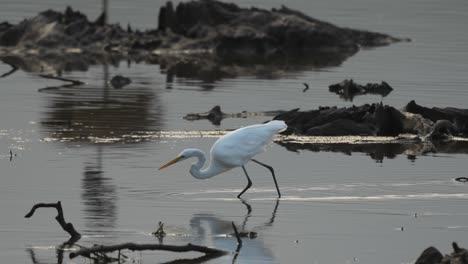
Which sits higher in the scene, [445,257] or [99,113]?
[445,257]

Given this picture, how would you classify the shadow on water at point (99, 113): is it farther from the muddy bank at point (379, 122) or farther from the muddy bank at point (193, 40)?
the muddy bank at point (193, 40)

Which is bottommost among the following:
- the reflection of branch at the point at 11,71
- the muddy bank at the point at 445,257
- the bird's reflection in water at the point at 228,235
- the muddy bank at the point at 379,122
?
the reflection of branch at the point at 11,71

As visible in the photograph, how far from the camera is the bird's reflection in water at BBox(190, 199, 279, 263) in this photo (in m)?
13.1

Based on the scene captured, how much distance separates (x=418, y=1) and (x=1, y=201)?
4390cm

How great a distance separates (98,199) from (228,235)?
2.54 m

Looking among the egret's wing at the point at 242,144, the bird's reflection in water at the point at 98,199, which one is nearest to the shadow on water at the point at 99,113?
the bird's reflection in water at the point at 98,199

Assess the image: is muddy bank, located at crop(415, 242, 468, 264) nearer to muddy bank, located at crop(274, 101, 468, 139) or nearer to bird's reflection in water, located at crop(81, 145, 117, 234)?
bird's reflection in water, located at crop(81, 145, 117, 234)

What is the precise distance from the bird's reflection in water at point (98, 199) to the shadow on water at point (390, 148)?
3.38 metres

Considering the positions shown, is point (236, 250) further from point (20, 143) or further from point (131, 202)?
point (20, 143)

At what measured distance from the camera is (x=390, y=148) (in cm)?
2088

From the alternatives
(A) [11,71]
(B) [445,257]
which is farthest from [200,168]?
(A) [11,71]

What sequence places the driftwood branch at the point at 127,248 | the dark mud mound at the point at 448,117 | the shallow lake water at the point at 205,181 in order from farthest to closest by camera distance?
the dark mud mound at the point at 448,117, the shallow lake water at the point at 205,181, the driftwood branch at the point at 127,248

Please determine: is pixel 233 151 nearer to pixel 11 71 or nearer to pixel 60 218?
pixel 60 218

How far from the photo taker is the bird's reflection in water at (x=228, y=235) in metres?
13.1
